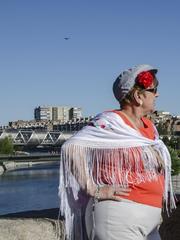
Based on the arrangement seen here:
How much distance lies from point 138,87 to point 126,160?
0.35 metres

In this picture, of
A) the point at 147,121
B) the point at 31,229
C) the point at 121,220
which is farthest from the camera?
the point at 31,229

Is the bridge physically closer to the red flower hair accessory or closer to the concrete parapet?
the concrete parapet

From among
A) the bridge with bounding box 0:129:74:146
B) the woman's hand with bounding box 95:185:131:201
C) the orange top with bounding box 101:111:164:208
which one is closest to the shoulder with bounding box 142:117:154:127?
the orange top with bounding box 101:111:164:208

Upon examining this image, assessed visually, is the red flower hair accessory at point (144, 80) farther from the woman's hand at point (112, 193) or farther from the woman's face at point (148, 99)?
the woman's hand at point (112, 193)

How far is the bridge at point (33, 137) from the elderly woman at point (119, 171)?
365ft

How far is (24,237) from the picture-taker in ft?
12.9

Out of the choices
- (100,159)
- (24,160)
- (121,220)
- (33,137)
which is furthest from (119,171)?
(33,137)

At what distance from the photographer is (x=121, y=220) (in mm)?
2791

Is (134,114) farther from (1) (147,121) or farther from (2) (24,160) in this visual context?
(2) (24,160)

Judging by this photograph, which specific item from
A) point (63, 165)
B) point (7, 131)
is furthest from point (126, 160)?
point (7, 131)

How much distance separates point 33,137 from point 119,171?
112m

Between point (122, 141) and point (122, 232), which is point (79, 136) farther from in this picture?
point (122, 232)

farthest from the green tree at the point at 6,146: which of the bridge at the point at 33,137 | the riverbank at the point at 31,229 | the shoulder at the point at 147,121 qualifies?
the shoulder at the point at 147,121

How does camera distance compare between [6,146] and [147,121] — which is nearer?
[147,121]
